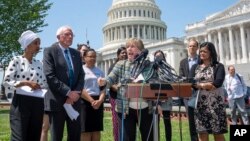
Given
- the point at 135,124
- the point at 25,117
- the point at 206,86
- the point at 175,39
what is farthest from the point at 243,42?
the point at 25,117

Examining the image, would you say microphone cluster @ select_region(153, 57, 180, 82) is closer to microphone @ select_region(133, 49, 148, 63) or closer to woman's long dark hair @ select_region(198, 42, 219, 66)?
microphone @ select_region(133, 49, 148, 63)

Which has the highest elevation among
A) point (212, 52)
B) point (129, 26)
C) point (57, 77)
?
point (129, 26)

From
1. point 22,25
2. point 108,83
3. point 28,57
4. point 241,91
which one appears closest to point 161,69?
point 108,83

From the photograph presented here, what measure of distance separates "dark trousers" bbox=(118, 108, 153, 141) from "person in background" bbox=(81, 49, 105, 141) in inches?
48.9

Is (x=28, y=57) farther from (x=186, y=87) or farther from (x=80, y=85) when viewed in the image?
(x=186, y=87)

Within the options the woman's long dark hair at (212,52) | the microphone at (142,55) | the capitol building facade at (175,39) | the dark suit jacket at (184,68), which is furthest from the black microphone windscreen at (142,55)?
the capitol building facade at (175,39)

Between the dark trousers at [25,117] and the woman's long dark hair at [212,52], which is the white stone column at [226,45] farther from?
the dark trousers at [25,117]

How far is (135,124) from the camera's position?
605 cm

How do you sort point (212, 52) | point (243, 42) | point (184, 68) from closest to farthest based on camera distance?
point (212, 52) < point (184, 68) < point (243, 42)

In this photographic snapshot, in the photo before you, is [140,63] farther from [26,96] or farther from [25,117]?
[25,117]

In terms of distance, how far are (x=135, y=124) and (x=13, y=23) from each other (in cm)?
2383

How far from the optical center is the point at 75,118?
5.71 m

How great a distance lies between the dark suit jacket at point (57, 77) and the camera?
18.2 feet

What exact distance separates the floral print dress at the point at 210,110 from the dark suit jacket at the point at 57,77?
84.2 inches
